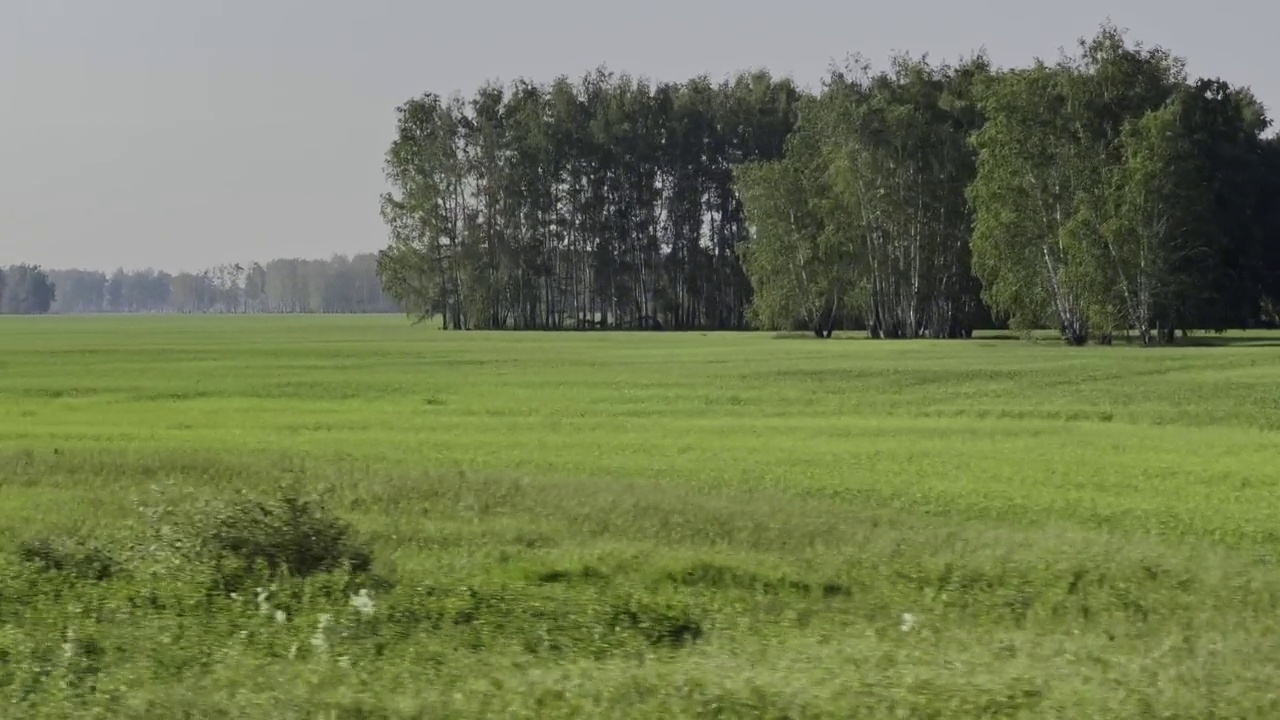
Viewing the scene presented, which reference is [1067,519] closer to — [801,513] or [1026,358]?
[801,513]

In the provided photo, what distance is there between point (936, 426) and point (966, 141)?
5820 centimetres

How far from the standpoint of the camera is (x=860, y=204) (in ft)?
300

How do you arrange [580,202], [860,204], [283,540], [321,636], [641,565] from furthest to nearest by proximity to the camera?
[580,202], [860,204], [641,565], [283,540], [321,636]

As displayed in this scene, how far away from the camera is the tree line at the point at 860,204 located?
75500 millimetres

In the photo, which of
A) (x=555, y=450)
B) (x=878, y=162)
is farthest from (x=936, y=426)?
(x=878, y=162)

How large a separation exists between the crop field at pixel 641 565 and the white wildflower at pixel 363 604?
5cm

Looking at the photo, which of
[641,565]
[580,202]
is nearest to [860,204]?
[580,202]

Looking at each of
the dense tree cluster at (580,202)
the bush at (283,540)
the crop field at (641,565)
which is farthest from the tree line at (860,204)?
the bush at (283,540)

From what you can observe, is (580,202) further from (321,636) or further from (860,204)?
(321,636)

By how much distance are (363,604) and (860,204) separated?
8020cm

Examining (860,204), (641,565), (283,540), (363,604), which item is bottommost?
(641,565)

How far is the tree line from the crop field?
131 feet

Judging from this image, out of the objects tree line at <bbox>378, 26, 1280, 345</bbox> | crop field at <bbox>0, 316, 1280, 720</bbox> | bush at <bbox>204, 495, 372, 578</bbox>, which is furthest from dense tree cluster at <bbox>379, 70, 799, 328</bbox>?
bush at <bbox>204, 495, 372, 578</bbox>

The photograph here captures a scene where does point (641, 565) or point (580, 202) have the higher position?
point (580, 202)
